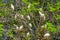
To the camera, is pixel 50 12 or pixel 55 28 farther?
pixel 50 12

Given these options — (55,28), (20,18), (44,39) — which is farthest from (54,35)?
(44,39)

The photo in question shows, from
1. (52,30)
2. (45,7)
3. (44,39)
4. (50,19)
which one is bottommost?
(44,39)

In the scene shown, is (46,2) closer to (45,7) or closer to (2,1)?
(45,7)

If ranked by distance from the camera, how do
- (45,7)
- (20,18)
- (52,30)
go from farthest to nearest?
1. (45,7)
2. (52,30)
3. (20,18)

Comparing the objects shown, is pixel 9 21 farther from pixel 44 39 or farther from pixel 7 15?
pixel 44 39

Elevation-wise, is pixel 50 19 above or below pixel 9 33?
above

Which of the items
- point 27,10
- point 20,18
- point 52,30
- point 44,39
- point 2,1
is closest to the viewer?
point 44,39

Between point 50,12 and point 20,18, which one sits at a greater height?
point 50,12

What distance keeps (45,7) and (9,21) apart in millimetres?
870

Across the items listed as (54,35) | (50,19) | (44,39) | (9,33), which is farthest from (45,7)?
(44,39)

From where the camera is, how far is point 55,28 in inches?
144

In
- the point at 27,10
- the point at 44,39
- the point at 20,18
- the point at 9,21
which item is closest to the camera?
the point at 44,39

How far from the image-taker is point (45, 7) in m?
4.36

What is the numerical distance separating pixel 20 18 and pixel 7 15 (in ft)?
3.29
